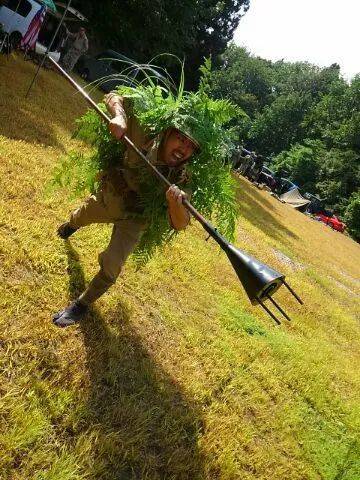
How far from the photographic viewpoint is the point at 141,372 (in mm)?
3727

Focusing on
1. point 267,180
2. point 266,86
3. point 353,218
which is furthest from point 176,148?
point 266,86

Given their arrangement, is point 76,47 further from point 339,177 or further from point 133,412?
point 339,177

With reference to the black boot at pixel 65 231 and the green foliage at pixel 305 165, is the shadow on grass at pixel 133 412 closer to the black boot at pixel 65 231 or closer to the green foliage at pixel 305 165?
the black boot at pixel 65 231

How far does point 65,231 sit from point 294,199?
28043 millimetres

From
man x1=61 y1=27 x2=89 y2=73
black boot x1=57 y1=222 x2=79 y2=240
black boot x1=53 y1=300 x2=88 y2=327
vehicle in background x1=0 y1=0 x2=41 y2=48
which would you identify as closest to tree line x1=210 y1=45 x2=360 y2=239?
man x1=61 y1=27 x2=89 y2=73

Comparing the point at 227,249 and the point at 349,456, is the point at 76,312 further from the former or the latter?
the point at 349,456

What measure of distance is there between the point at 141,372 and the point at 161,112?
2152mm

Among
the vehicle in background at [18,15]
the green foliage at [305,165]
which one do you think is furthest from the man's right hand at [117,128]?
the green foliage at [305,165]

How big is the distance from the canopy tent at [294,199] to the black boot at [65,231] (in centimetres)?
2682

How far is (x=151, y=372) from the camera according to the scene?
3797 millimetres

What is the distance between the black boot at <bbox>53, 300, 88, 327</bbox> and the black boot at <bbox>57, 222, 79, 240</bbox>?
123 cm

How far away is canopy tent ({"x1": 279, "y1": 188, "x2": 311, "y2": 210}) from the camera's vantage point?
30486 millimetres

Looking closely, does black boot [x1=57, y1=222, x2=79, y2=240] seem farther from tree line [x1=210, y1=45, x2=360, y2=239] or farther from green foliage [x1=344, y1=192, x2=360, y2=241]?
green foliage [x1=344, y1=192, x2=360, y2=241]

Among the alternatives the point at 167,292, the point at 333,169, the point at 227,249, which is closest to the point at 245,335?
the point at 167,292
